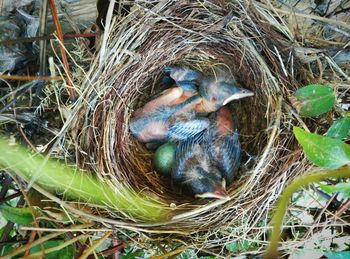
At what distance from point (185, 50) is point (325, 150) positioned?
1.83ft

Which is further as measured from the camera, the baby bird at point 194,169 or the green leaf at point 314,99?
the baby bird at point 194,169

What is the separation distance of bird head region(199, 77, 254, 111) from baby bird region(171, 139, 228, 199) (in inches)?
4.3

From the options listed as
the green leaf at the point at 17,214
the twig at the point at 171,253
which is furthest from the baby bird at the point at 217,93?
the green leaf at the point at 17,214

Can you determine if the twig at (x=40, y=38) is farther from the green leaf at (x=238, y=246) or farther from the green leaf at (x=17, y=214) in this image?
the green leaf at (x=238, y=246)

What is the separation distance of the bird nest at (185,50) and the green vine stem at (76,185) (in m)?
0.02

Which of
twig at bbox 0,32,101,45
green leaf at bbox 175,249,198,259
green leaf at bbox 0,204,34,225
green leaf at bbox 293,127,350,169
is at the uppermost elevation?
twig at bbox 0,32,101,45

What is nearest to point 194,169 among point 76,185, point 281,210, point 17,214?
point 76,185

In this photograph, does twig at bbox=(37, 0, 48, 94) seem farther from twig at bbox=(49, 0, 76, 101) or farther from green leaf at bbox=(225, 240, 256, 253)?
green leaf at bbox=(225, 240, 256, 253)

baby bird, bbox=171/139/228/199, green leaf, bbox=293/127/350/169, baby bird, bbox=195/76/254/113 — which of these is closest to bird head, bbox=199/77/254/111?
baby bird, bbox=195/76/254/113

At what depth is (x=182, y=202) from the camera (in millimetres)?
1074

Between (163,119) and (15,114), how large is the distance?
0.37m

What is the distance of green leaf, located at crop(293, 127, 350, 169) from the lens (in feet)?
2.02

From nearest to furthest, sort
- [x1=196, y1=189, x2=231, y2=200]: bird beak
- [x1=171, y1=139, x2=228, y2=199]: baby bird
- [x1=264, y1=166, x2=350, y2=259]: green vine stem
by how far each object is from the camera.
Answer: [x1=264, y1=166, x2=350, y2=259]: green vine stem → [x1=196, y1=189, x2=231, y2=200]: bird beak → [x1=171, y1=139, x2=228, y2=199]: baby bird

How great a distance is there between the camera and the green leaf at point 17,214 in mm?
870
